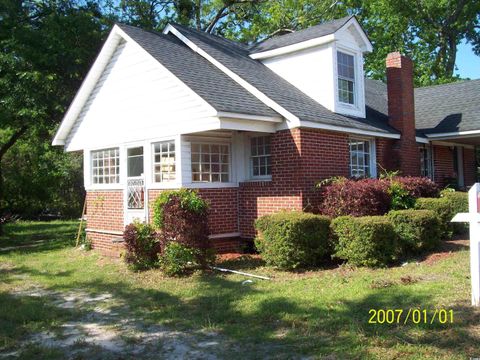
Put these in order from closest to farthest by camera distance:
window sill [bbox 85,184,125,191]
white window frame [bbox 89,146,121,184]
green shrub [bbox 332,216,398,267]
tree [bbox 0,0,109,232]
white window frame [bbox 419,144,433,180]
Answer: green shrub [bbox 332,216,398,267] → window sill [bbox 85,184,125,191] → white window frame [bbox 89,146,121,184] → tree [bbox 0,0,109,232] → white window frame [bbox 419,144,433,180]

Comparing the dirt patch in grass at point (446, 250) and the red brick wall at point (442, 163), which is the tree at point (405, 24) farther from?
the dirt patch in grass at point (446, 250)

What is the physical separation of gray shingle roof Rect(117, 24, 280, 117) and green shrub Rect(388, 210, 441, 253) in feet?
11.5

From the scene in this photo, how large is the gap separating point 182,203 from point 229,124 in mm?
2017

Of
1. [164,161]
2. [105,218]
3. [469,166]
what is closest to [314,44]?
[164,161]

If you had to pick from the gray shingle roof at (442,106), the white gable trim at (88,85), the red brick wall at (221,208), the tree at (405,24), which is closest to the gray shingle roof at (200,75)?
the white gable trim at (88,85)

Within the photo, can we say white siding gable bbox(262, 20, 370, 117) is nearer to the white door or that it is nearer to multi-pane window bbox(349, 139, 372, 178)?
multi-pane window bbox(349, 139, 372, 178)

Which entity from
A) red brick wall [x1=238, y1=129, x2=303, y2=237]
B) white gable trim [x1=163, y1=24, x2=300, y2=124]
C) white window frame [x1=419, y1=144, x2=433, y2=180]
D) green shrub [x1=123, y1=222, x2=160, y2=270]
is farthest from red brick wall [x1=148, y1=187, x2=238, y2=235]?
white window frame [x1=419, y1=144, x2=433, y2=180]

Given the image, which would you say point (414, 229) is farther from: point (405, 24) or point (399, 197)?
point (405, 24)

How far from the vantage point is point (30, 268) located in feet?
37.0

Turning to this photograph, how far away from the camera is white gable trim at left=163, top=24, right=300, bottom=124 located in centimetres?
1068

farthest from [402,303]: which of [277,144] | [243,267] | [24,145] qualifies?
[24,145]

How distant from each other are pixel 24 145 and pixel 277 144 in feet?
73.0

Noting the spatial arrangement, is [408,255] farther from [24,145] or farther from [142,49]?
[24,145]

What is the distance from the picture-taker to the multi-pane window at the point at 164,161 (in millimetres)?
11523
